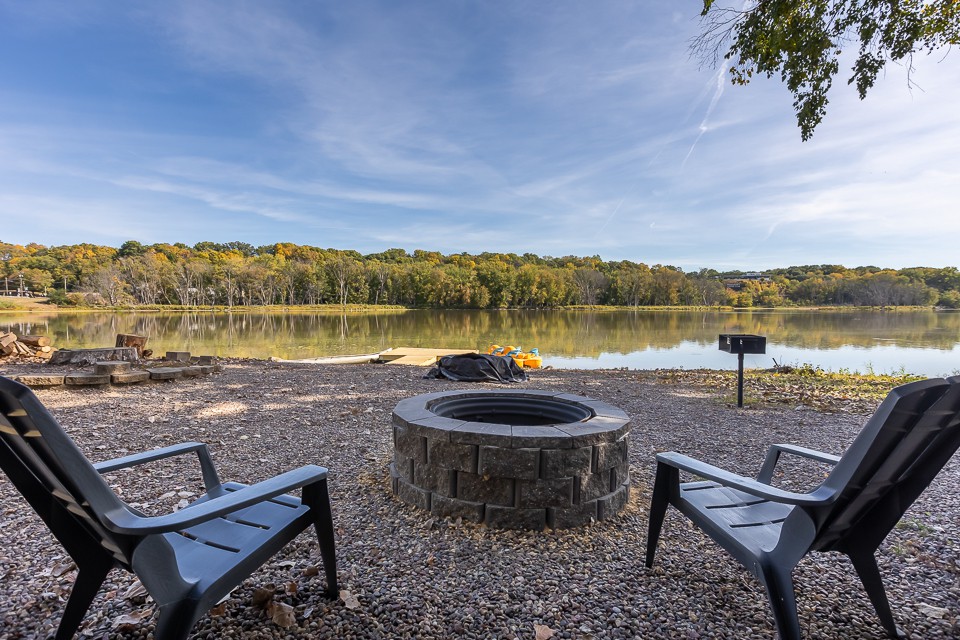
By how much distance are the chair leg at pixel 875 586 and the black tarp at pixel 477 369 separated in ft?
21.2

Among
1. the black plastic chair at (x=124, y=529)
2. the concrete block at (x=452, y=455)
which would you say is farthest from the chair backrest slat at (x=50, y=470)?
the concrete block at (x=452, y=455)

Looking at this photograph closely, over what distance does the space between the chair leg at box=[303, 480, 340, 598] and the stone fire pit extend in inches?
29.9

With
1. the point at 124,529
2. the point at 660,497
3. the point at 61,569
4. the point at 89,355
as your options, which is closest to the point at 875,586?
the point at 660,497

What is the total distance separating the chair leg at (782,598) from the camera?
137 cm

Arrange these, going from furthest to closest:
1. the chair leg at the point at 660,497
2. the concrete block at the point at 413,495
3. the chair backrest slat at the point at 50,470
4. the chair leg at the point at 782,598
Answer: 1. the concrete block at the point at 413,495
2. the chair leg at the point at 660,497
3. the chair leg at the point at 782,598
4. the chair backrest slat at the point at 50,470

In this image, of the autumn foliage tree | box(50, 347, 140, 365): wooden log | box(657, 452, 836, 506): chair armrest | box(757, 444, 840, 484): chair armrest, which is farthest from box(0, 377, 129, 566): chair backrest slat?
box(50, 347, 140, 365): wooden log

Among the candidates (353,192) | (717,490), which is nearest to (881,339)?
(717,490)

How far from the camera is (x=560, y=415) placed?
3.08 metres

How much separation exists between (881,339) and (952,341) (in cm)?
211

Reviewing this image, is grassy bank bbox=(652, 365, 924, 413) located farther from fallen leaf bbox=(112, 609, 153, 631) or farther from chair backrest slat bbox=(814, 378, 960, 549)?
fallen leaf bbox=(112, 609, 153, 631)

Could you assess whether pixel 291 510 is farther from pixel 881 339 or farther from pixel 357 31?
pixel 881 339

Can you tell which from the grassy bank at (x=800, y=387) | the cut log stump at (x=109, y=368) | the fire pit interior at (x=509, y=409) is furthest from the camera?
the cut log stump at (x=109, y=368)

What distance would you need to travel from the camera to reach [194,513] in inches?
49.3

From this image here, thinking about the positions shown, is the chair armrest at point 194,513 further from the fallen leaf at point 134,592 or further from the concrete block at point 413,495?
the concrete block at point 413,495
